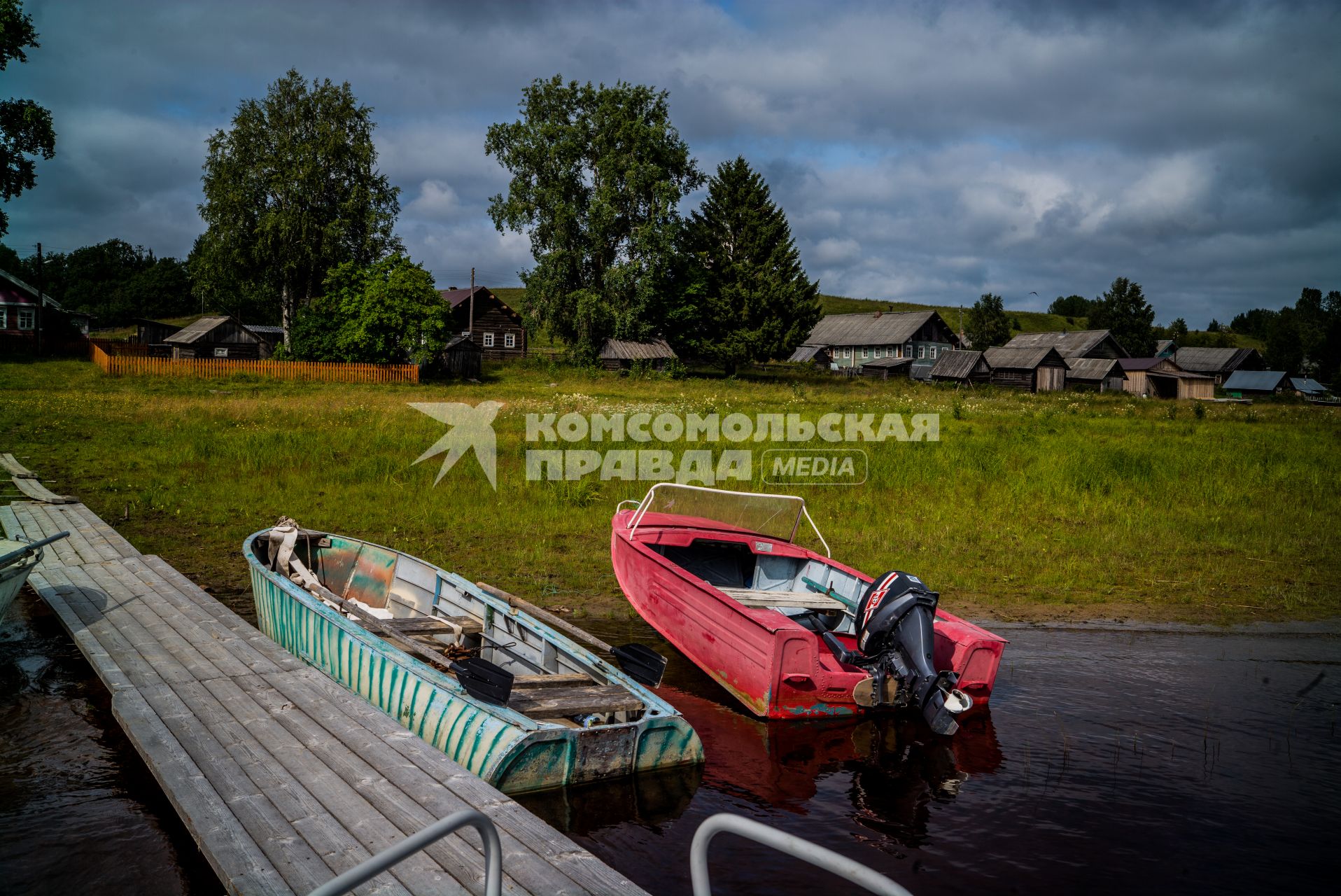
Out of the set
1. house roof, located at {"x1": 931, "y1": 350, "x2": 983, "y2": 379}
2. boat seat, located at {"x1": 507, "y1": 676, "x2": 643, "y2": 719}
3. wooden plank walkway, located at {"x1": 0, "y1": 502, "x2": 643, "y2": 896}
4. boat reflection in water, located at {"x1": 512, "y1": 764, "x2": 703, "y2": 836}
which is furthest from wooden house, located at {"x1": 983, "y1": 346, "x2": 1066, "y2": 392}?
wooden plank walkway, located at {"x1": 0, "y1": 502, "x2": 643, "y2": 896}

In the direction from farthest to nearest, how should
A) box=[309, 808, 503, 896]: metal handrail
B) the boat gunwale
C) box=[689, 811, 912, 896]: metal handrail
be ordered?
the boat gunwale
box=[309, 808, 503, 896]: metal handrail
box=[689, 811, 912, 896]: metal handrail

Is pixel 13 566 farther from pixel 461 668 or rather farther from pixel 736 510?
pixel 736 510

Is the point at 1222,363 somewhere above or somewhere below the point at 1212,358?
below

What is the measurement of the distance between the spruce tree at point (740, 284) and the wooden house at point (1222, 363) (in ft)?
156

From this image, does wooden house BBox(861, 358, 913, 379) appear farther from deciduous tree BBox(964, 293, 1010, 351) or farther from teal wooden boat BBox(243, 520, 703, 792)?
teal wooden boat BBox(243, 520, 703, 792)

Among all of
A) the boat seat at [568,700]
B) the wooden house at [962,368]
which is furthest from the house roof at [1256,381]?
the boat seat at [568,700]

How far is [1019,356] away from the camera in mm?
65312

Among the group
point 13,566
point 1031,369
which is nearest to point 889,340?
point 1031,369

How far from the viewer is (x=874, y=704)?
7867mm

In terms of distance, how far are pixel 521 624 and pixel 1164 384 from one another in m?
71.5

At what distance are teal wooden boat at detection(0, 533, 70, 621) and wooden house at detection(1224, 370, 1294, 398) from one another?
267ft

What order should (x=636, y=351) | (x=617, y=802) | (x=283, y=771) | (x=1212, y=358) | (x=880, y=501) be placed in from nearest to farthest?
(x=283, y=771) → (x=617, y=802) → (x=880, y=501) → (x=636, y=351) → (x=1212, y=358)

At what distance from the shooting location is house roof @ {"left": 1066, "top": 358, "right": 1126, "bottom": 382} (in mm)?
64500

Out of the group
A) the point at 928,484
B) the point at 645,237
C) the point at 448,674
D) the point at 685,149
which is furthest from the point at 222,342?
the point at 448,674
